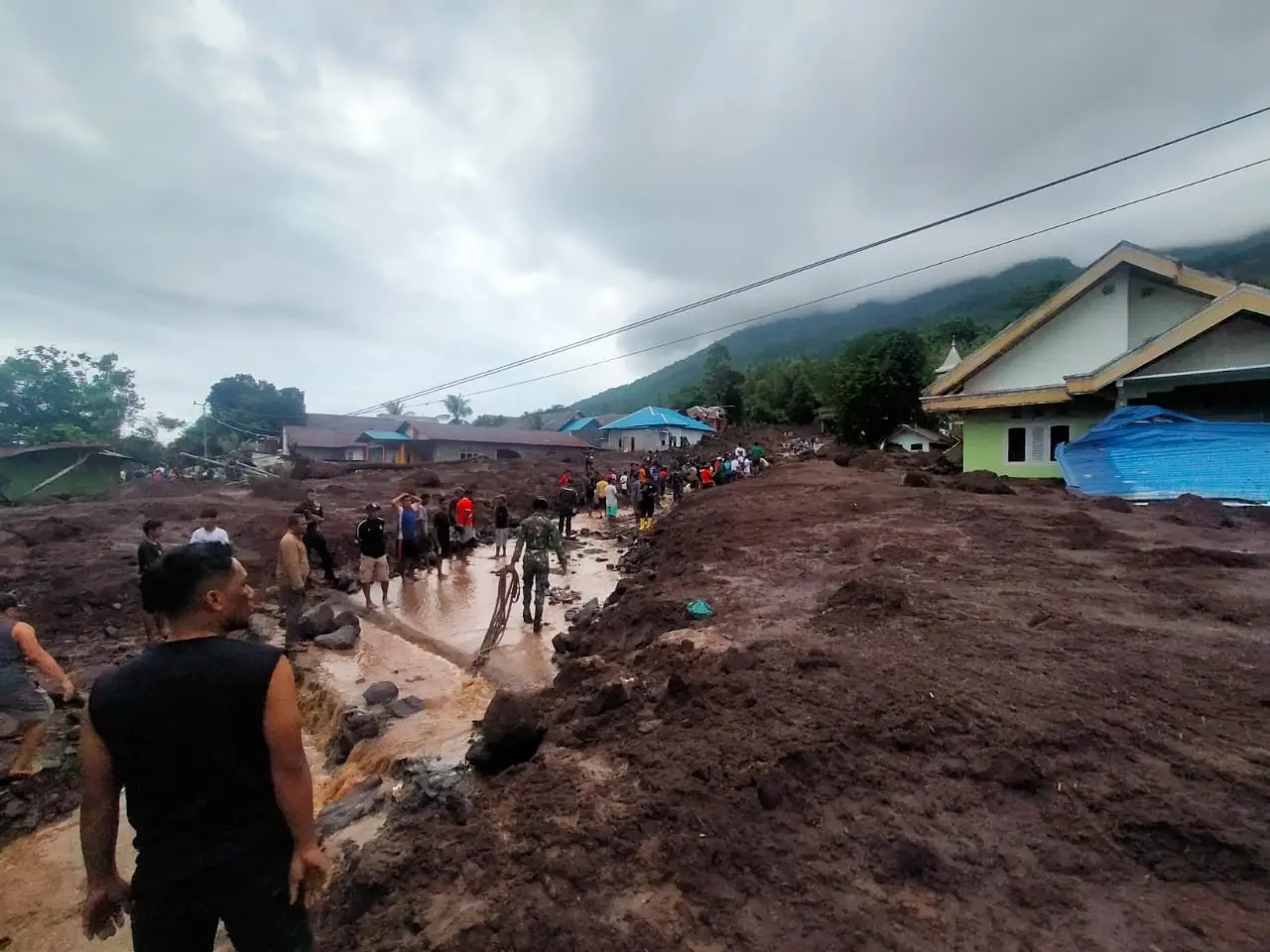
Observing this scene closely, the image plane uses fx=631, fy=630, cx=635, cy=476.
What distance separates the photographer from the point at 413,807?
3969 mm

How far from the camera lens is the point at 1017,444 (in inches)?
773

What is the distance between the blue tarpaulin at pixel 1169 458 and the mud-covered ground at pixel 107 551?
16967 mm

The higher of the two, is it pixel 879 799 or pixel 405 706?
pixel 879 799

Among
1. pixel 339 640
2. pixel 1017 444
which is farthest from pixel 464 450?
pixel 339 640

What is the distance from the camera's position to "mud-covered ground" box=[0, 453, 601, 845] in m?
6.38

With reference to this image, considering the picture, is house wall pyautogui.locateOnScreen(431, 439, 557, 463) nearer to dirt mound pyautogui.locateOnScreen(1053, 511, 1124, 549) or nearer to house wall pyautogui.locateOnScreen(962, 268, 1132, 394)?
house wall pyautogui.locateOnScreen(962, 268, 1132, 394)

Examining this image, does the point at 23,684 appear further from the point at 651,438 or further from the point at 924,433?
the point at 651,438

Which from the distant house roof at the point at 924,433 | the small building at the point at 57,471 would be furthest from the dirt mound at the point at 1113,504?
the small building at the point at 57,471

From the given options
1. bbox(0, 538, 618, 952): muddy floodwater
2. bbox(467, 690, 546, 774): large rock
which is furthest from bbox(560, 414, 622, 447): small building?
bbox(467, 690, 546, 774): large rock

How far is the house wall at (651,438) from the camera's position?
54.1 metres

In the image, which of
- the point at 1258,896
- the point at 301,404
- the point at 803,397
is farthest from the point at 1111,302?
the point at 301,404

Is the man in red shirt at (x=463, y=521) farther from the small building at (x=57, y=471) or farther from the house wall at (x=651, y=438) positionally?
the house wall at (x=651, y=438)

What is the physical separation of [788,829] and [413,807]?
2324mm

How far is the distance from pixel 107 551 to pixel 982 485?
21012mm
